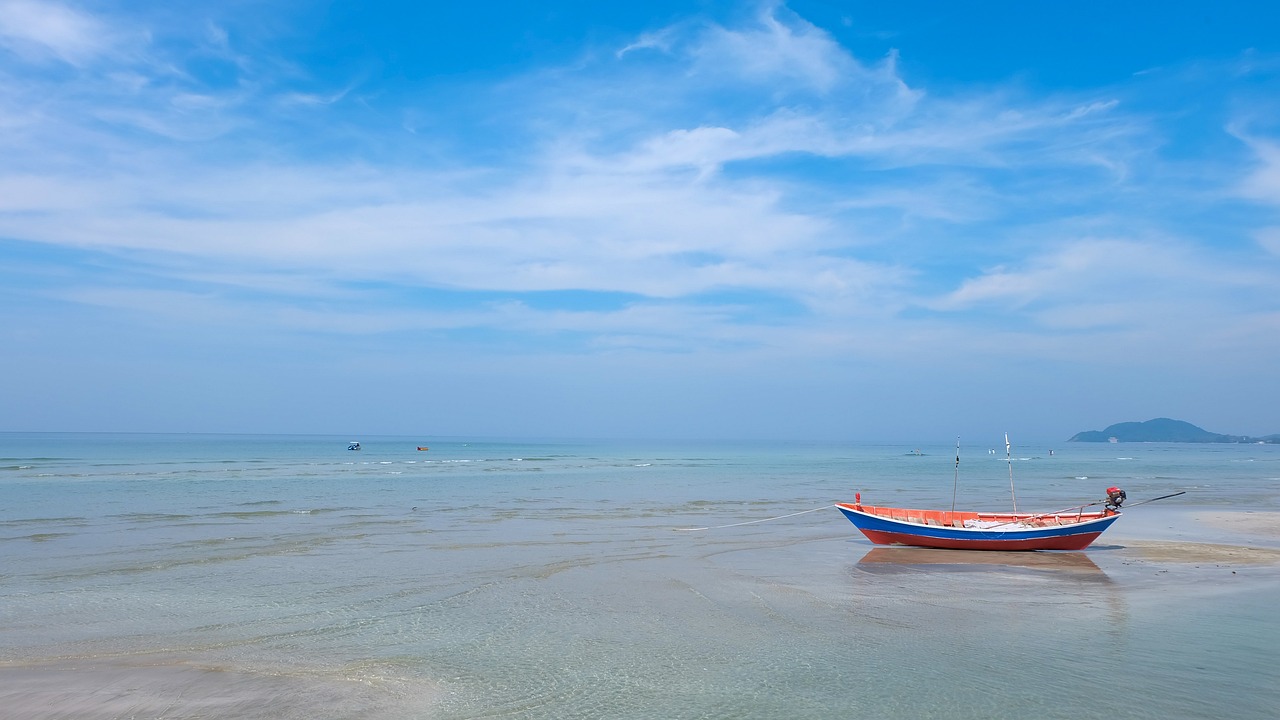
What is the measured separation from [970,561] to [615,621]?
39.0 ft

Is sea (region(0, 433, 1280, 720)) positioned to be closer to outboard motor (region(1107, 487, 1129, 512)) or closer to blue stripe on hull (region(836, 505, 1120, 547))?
blue stripe on hull (region(836, 505, 1120, 547))

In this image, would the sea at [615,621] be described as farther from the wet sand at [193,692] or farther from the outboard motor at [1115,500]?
the outboard motor at [1115,500]

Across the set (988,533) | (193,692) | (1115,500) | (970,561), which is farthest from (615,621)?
(1115,500)

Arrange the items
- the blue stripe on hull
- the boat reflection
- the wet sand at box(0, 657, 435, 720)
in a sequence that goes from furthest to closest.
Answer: the blue stripe on hull
the boat reflection
the wet sand at box(0, 657, 435, 720)

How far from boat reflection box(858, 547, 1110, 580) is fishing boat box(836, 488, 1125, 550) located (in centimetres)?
25

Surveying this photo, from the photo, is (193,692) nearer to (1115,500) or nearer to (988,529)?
(988,529)

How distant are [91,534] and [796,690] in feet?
81.9

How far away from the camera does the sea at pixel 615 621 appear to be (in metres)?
10.5

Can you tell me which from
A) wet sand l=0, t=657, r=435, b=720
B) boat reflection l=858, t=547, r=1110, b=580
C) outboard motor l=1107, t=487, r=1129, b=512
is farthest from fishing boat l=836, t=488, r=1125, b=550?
wet sand l=0, t=657, r=435, b=720

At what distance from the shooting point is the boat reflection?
20.8 meters

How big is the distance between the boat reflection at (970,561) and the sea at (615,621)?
0.46ft

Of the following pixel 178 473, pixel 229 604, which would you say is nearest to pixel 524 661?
pixel 229 604

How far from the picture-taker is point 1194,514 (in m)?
34.5

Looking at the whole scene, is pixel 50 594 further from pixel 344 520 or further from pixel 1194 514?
pixel 1194 514
